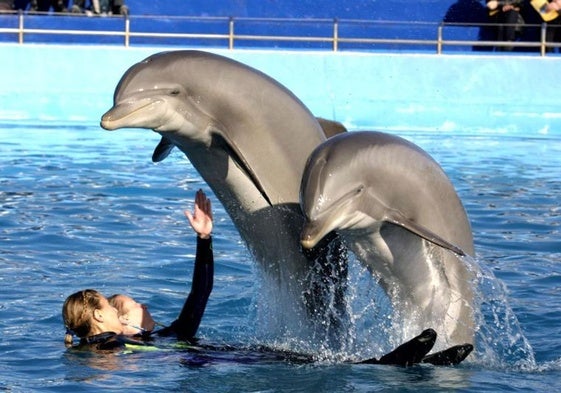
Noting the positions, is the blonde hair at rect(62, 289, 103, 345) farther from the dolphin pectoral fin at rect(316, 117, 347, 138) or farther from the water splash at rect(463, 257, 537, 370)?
the water splash at rect(463, 257, 537, 370)

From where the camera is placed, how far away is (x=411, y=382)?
5.62 metres

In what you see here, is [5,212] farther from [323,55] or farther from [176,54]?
[323,55]

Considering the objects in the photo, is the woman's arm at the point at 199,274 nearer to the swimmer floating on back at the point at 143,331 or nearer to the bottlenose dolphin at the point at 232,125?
the swimmer floating on back at the point at 143,331

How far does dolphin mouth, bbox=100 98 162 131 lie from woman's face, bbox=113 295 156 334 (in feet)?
5.15

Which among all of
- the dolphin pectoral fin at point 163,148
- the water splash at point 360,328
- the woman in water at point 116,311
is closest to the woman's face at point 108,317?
the woman in water at point 116,311

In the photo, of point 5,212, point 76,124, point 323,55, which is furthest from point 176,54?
point 323,55

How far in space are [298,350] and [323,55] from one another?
13231 mm

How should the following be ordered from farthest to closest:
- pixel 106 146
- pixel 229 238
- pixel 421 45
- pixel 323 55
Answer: pixel 421 45
pixel 323 55
pixel 106 146
pixel 229 238

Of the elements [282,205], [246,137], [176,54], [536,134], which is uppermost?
[176,54]

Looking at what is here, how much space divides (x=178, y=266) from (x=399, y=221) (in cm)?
A: 427

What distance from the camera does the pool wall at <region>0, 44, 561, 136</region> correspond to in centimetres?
1873

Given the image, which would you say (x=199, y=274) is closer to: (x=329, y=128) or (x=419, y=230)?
(x=329, y=128)

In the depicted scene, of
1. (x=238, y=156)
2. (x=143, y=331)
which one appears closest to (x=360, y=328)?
(x=143, y=331)

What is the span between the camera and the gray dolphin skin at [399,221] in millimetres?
5023
